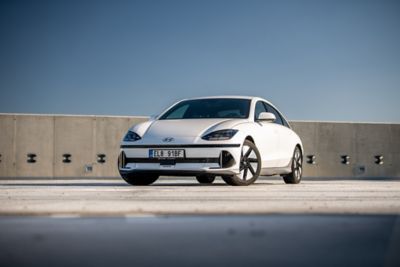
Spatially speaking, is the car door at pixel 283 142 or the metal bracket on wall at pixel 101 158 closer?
the car door at pixel 283 142

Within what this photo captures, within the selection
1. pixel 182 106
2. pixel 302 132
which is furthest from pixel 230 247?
pixel 302 132

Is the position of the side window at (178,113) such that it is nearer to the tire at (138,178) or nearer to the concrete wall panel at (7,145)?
the tire at (138,178)

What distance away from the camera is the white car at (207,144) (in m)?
9.71

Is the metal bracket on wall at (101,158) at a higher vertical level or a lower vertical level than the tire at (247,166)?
lower

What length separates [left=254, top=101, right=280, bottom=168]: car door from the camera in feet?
34.9

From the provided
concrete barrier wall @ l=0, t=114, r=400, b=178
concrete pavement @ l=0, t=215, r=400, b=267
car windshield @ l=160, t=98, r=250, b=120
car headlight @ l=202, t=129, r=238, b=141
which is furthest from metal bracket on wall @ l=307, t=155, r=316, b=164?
concrete pavement @ l=0, t=215, r=400, b=267

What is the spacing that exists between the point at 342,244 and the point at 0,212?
8.92 feet

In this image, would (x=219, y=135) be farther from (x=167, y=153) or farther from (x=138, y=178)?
(x=138, y=178)

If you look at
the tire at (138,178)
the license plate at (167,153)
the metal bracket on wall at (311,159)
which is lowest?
the metal bracket on wall at (311,159)

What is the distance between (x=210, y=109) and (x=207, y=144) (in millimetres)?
1496

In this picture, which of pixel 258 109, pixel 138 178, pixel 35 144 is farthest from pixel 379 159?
pixel 138 178

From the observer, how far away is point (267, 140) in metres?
10.9

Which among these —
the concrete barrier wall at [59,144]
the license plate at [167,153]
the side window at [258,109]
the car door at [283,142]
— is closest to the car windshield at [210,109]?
the side window at [258,109]

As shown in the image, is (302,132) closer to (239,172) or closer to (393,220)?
(239,172)
